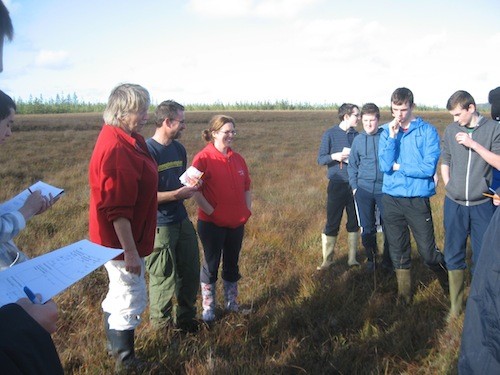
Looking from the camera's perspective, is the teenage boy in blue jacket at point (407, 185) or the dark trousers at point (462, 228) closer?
the dark trousers at point (462, 228)

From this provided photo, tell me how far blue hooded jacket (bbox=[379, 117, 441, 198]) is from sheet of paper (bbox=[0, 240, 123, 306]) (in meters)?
A: 3.25

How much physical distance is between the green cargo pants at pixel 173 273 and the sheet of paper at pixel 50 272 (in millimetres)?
1846

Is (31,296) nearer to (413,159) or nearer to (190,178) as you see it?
(190,178)

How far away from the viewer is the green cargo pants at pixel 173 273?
11.4 ft

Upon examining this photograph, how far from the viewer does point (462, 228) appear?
3.92 meters

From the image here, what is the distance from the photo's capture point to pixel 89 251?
1.65 meters

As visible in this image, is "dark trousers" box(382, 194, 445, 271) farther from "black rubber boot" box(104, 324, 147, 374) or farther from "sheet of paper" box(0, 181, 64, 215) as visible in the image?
"sheet of paper" box(0, 181, 64, 215)

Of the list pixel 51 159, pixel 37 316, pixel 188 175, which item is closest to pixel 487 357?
pixel 37 316

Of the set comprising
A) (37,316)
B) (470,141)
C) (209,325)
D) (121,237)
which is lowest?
(209,325)

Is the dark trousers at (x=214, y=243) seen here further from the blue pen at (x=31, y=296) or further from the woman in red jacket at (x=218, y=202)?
the blue pen at (x=31, y=296)

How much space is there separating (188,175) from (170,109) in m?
0.57


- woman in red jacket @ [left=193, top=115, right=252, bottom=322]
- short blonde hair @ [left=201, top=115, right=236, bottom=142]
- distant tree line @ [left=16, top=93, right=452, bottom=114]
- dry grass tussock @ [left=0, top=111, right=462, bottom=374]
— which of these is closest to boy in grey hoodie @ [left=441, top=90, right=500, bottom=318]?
dry grass tussock @ [left=0, top=111, right=462, bottom=374]

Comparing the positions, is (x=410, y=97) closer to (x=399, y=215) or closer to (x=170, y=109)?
(x=399, y=215)

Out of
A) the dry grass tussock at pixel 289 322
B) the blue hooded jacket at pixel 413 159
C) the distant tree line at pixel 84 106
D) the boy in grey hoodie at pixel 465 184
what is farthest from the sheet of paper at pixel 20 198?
the distant tree line at pixel 84 106
